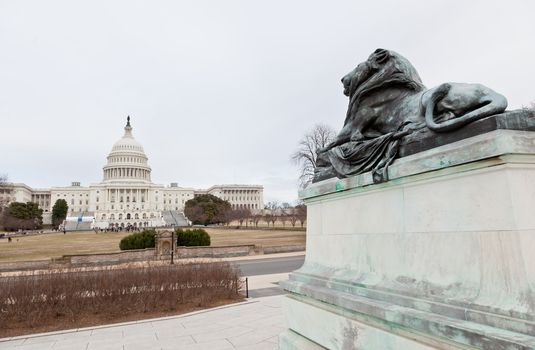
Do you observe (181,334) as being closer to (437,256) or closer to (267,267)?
(437,256)

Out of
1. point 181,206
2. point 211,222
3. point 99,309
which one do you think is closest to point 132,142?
point 181,206

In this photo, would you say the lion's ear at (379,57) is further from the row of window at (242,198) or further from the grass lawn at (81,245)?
the row of window at (242,198)

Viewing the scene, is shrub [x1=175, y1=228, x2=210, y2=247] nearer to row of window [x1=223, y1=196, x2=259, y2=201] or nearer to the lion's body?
the lion's body

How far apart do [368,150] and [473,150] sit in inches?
61.8

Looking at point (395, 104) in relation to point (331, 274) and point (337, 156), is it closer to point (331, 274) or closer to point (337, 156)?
point (337, 156)

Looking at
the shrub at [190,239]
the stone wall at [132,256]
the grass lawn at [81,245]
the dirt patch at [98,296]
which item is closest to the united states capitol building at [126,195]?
the grass lawn at [81,245]

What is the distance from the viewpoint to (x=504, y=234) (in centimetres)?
285

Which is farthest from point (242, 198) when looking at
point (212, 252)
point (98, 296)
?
point (98, 296)

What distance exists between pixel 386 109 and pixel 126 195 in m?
164

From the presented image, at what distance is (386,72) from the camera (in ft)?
15.6

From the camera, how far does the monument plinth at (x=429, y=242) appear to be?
111 inches

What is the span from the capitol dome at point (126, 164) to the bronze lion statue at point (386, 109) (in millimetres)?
163023

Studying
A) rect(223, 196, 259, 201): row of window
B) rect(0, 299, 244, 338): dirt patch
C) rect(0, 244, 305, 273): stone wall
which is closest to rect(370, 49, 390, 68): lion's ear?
rect(0, 299, 244, 338): dirt patch

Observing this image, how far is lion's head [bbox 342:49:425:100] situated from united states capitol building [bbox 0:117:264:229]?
131 meters
